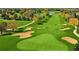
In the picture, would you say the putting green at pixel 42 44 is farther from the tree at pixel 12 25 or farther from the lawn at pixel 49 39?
the tree at pixel 12 25

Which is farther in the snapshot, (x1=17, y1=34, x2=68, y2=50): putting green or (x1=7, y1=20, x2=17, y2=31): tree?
(x1=7, y1=20, x2=17, y2=31): tree

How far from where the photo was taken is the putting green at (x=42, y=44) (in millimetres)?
1348

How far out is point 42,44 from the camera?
137 cm

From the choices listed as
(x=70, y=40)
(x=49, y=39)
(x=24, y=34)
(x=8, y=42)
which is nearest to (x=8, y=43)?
(x=8, y=42)

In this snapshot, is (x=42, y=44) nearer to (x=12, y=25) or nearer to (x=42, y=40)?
(x=42, y=40)

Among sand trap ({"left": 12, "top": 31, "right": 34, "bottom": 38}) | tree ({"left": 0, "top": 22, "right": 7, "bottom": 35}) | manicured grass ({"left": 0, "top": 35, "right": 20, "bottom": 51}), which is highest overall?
tree ({"left": 0, "top": 22, "right": 7, "bottom": 35})

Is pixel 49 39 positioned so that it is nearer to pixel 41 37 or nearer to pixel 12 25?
pixel 41 37

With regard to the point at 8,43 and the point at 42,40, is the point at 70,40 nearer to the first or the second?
the point at 42,40

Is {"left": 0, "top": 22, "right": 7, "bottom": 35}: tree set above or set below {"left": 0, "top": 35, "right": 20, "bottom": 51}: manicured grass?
A: above

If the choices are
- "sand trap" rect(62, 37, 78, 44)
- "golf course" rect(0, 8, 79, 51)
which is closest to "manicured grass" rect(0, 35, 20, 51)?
"golf course" rect(0, 8, 79, 51)

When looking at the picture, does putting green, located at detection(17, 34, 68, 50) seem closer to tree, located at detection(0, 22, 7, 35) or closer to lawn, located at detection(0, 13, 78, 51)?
lawn, located at detection(0, 13, 78, 51)

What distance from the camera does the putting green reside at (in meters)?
1.35

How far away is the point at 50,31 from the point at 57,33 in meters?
0.05

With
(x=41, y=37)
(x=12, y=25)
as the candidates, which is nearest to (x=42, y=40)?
(x=41, y=37)
